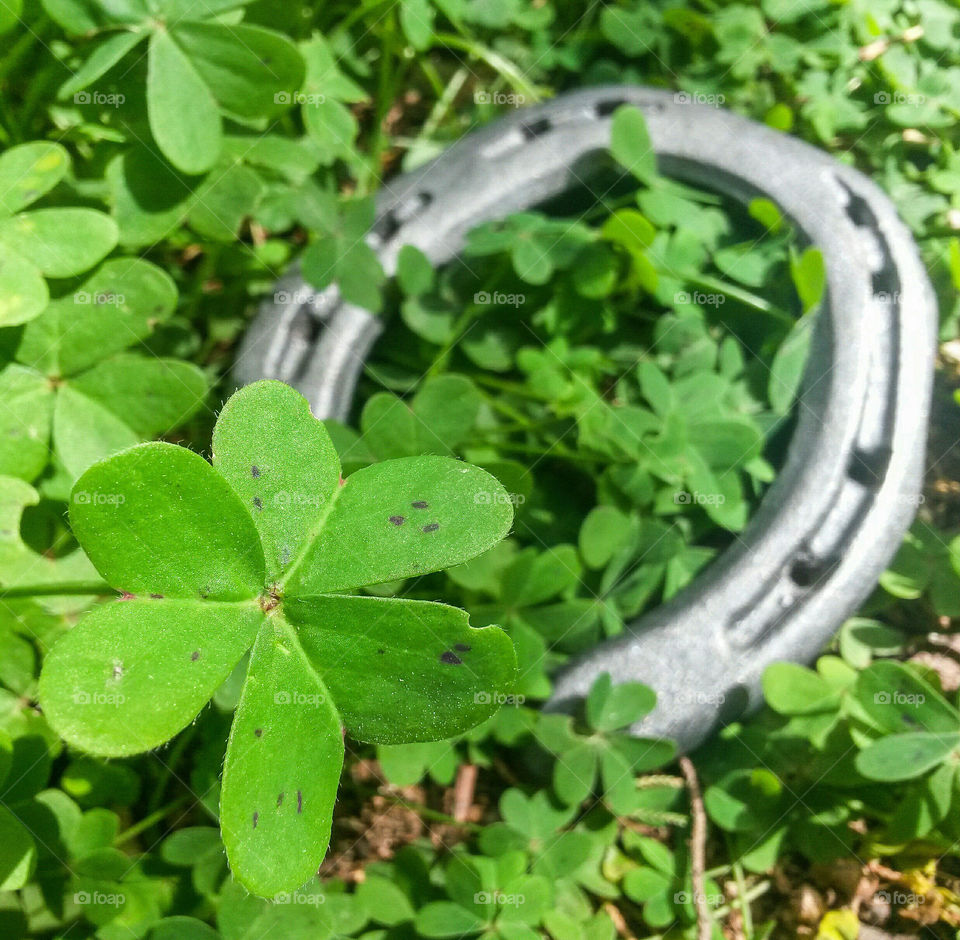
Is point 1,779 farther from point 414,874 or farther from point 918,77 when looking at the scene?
point 918,77

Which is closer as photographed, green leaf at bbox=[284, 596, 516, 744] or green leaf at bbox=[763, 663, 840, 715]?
green leaf at bbox=[284, 596, 516, 744]

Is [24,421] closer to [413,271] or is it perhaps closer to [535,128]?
[413,271]

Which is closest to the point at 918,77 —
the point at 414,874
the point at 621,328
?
the point at 621,328

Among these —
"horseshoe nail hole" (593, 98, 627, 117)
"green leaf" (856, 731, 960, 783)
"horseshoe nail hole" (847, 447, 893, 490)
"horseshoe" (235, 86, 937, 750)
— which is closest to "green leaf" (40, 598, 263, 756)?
"horseshoe" (235, 86, 937, 750)

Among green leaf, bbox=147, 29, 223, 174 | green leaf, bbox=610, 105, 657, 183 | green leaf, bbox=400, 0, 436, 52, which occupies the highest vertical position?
green leaf, bbox=400, 0, 436, 52

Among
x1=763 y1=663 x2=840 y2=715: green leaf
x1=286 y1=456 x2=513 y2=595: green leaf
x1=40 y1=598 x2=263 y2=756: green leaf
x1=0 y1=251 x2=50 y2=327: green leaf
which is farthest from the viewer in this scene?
x1=763 y1=663 x2=840 y2=715: green leaf

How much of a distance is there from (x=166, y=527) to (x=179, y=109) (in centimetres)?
102

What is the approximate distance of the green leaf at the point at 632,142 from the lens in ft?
6.38

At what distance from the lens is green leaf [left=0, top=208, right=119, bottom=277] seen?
5.25ft

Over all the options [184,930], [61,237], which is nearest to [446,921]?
[184,930]

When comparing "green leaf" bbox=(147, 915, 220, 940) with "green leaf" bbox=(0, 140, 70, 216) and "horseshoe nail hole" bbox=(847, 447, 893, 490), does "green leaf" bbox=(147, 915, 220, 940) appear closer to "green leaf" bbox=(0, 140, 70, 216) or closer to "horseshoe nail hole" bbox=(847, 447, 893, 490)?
"green leaf" bbox=(0, 140, 70, 216)

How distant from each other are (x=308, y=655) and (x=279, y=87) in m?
1.18

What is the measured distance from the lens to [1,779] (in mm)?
1482

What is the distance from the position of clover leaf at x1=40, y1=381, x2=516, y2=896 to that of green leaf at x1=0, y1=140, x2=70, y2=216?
85 centimetres
